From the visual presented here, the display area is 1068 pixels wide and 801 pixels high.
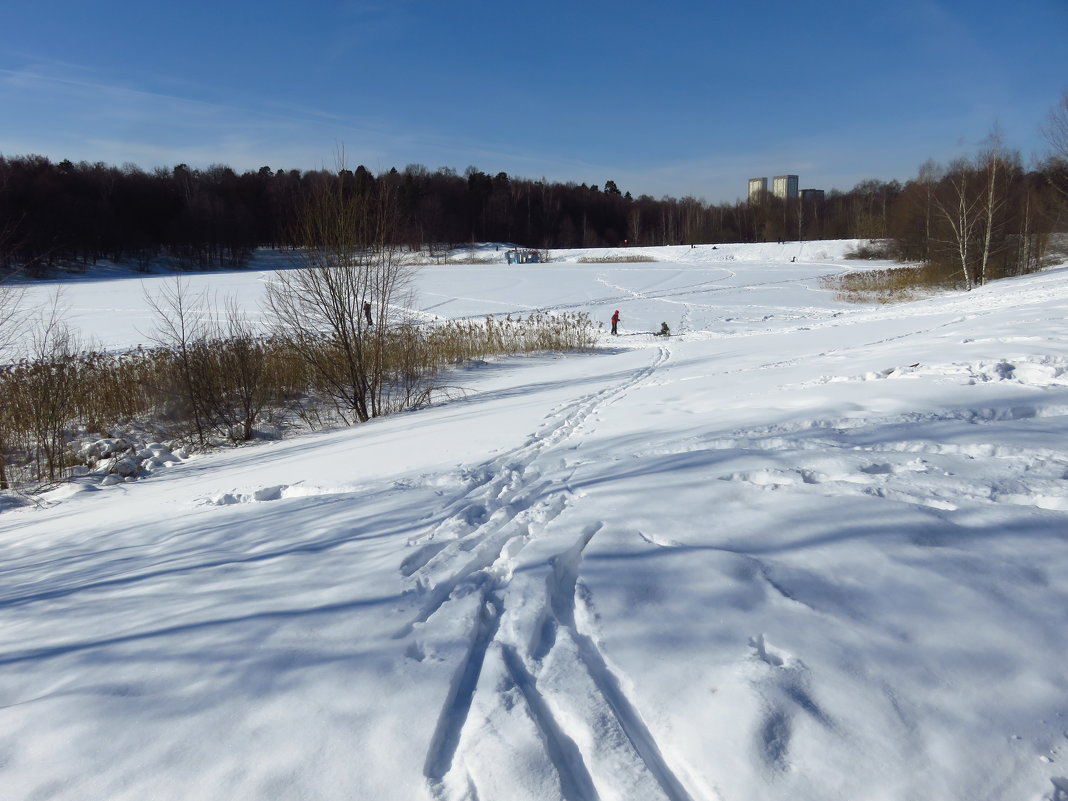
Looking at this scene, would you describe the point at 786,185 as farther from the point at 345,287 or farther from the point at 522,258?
the point at 345,287

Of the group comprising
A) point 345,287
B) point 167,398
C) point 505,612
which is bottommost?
point 167,398

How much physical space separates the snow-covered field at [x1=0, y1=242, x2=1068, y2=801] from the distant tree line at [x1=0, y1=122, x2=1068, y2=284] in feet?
18.2

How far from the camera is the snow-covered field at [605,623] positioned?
1.72 meters

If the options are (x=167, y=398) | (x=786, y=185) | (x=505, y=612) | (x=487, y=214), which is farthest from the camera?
(x=786, y=185)

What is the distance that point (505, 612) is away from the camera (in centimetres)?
254

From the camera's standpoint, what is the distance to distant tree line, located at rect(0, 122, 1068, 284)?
973 inches

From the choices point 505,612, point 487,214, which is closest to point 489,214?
point 487,214

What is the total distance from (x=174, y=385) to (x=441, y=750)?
9722 mm

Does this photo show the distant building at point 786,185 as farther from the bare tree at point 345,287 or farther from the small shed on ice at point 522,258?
the bare tree at point 345,287

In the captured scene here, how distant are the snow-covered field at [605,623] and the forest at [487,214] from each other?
20.5 ft

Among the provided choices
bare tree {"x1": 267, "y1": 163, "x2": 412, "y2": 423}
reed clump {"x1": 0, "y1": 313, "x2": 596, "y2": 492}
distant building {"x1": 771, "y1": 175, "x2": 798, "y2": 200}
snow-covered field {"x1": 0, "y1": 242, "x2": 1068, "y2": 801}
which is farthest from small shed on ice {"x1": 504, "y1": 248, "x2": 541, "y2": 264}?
distant building {"x1": 771, "y1": 175, "x2": 798, "y2": 200}

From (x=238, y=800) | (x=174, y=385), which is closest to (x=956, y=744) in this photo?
(x=238, y=800)

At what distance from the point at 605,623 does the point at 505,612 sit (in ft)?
1.51

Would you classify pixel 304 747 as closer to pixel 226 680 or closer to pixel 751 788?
pixel 226 680
